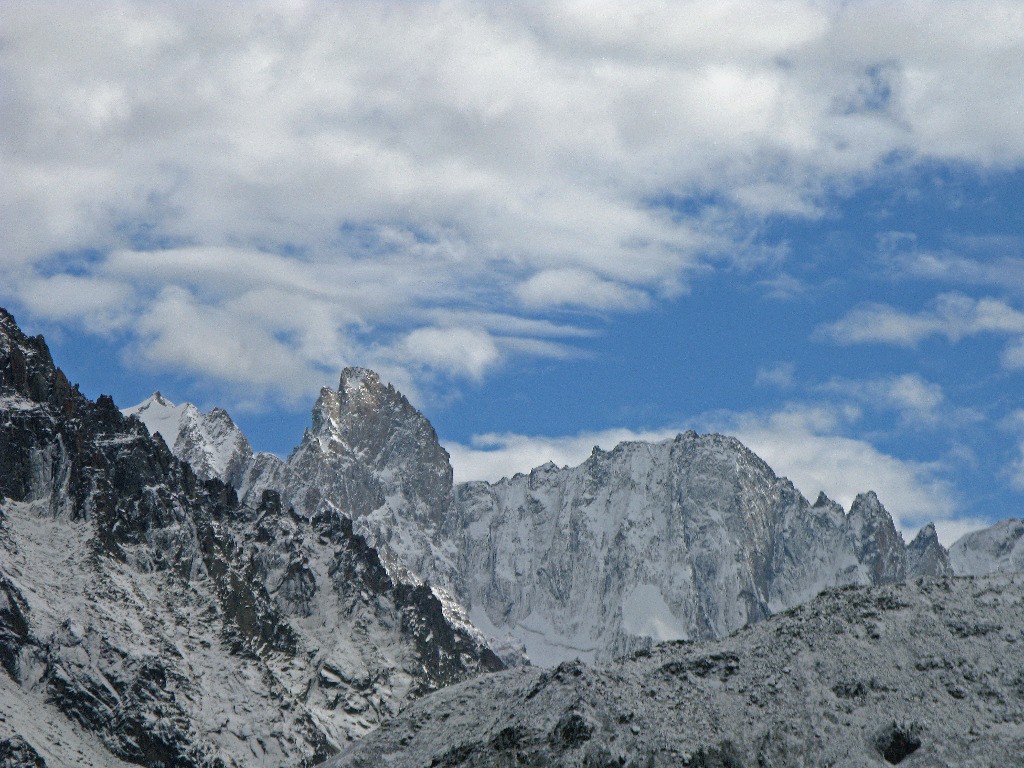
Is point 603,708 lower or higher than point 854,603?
lower

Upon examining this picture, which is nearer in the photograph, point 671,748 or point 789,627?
point 671,748

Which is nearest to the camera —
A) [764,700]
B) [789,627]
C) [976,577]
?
[764,700]

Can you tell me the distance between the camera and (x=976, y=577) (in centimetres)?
12650

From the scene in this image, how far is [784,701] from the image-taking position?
106m

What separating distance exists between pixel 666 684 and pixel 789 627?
13647 mm

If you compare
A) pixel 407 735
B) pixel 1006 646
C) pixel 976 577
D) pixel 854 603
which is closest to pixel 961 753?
pixel 1006 646

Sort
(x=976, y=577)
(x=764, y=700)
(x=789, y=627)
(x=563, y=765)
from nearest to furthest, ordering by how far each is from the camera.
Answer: (x=563, y=765) → (x=764, y=700) → (x=789, y=627) → (x=976, y=577)

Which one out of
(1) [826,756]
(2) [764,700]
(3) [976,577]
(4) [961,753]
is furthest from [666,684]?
(3) [976,577]

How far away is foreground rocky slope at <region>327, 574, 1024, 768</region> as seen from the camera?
326 feet

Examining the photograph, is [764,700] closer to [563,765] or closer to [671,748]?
[671,748]

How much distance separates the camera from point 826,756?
327 ft

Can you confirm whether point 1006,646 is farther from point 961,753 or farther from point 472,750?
point 472,750

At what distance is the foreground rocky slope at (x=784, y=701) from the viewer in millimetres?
99500

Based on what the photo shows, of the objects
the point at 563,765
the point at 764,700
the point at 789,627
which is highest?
the point at 789,627
